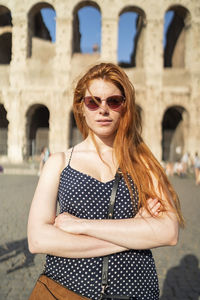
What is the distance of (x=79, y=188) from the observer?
3.67 ft

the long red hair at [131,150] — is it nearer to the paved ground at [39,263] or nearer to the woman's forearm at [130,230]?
the woman's forearm at [130,230]

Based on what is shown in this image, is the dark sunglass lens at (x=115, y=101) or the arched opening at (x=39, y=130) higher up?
the dark sunglass lens at (x=115, y=101)

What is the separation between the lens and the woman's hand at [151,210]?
44.0 inches

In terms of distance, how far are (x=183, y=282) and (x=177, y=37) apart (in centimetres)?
1946

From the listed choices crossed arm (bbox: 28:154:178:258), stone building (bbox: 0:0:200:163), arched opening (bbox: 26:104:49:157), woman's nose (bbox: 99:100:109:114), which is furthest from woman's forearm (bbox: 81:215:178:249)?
arched opening (bbox: 26:104:49:157)

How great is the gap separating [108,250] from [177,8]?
18.2 metres

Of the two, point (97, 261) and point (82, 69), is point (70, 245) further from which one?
point (82, 69)

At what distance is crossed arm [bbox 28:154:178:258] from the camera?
1039 mm

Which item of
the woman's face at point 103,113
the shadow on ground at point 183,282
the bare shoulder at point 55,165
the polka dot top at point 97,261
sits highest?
the woman's face at point 103,113

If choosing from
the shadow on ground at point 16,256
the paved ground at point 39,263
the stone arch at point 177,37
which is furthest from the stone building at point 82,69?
the shadow on ground at point 16,256

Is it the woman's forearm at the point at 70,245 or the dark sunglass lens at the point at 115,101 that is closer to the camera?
the woman's forearm at the point at 70,245

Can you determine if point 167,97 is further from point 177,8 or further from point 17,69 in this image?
point 17,69

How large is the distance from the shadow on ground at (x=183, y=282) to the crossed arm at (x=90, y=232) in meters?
1.94

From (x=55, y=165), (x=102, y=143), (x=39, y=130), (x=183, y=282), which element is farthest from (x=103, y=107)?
(x=39, y=130)
